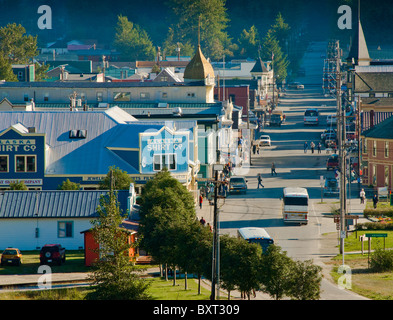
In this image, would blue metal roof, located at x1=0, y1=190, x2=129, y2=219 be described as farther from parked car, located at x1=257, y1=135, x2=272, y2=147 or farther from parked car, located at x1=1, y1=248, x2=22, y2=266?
parked car, located at x1=257, y1=135, x2=272, y2=147

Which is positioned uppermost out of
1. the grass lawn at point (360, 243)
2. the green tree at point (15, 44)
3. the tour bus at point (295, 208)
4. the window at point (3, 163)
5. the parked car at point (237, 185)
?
the green tree at point (15, 44)

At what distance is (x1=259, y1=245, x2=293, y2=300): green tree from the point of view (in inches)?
1500

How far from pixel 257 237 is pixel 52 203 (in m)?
14.5

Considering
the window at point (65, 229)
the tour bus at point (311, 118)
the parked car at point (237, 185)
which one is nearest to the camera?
the window at point (65, 229)

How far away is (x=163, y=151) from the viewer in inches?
2655

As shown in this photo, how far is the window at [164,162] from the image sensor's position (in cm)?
6694

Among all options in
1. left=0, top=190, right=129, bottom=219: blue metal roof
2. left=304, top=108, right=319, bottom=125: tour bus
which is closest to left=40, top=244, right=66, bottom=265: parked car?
left=0, top=190, right=129, bottom=219: blue metal roof

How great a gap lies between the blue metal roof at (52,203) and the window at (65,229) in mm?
602

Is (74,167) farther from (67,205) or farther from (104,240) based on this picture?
(104,240)

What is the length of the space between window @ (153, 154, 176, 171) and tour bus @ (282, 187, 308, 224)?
9711 millimetres

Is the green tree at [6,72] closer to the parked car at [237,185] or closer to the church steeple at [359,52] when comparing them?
the church steeple at [359,52]

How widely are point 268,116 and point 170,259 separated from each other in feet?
347

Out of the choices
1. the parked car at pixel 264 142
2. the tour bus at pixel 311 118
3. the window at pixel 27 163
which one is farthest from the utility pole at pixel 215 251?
the tour bus at pixel 311 118
